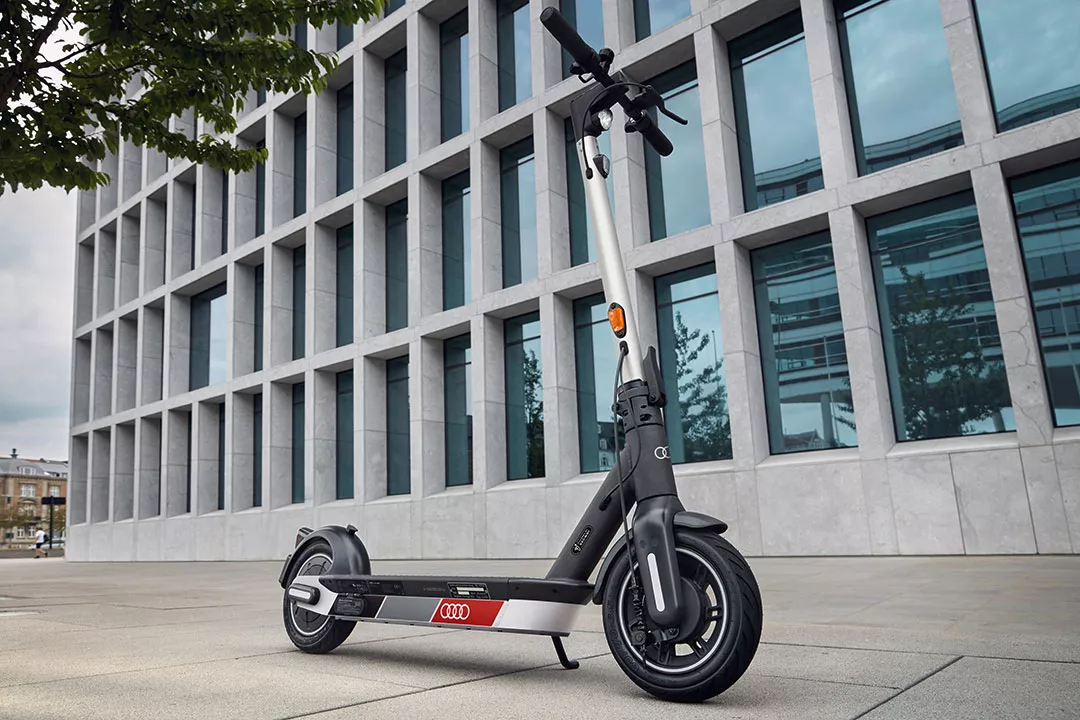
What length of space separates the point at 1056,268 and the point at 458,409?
39.4 feet

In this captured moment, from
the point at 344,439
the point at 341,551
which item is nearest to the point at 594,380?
the point at 344,439

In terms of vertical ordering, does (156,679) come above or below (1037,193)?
below

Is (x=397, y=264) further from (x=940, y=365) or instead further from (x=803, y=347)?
(x=940, y=365)

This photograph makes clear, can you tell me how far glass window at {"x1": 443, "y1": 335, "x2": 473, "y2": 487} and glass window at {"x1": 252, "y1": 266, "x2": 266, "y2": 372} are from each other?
8.61m

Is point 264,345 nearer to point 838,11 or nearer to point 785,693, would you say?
point 838,11

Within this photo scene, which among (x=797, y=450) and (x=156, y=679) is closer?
(x=156, y=679)

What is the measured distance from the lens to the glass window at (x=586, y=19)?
59.7 ft

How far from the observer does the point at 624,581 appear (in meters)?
3.66

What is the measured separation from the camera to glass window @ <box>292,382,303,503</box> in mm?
22984

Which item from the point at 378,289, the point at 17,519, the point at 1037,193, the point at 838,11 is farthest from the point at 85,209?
the point at 17,519

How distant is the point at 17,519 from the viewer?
88250mm

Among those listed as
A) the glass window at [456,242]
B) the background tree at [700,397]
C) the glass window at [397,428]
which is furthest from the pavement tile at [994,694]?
the glass window at [397,428]

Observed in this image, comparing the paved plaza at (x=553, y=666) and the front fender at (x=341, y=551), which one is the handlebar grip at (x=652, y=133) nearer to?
the paved plaza at (x=553, y=666)

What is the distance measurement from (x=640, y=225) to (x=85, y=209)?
2804 cm
